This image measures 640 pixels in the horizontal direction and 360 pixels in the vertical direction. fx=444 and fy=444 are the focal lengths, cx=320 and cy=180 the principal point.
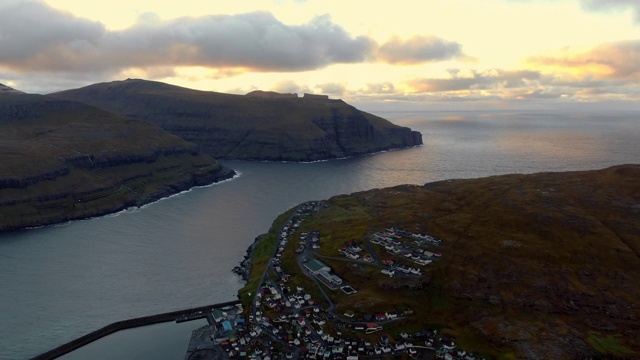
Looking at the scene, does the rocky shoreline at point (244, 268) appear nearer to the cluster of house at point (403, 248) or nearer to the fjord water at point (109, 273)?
the fjord water at point (109, 273)

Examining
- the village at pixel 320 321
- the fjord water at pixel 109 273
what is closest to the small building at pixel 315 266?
the village at pixel 320 321

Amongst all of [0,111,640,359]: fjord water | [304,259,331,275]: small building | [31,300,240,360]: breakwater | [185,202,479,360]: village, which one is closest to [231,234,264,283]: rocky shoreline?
[0,111,640,359]: fjord water

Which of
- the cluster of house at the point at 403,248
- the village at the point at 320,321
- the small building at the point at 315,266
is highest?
the cluster of house at the point at 403,248

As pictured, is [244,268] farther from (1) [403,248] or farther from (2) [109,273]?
(1) [403,248]

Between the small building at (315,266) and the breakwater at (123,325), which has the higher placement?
the small building at (315,266)

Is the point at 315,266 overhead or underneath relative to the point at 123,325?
overhead

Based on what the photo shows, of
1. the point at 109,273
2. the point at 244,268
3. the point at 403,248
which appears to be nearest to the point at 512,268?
the point at 403,248

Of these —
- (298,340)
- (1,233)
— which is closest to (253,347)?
(298,340)
